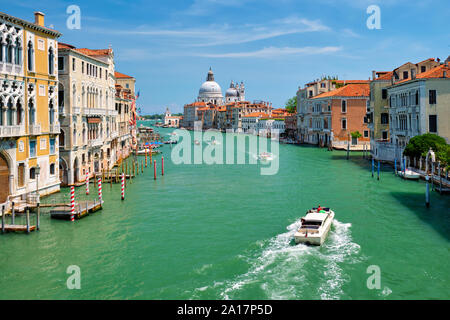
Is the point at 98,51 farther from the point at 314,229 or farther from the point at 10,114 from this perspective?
the point at 314,229

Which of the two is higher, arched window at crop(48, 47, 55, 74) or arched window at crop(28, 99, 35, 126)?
arched window at crop(48, 47, 55, 74)

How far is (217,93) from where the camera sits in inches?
6604

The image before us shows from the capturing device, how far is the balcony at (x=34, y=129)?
1873 cm

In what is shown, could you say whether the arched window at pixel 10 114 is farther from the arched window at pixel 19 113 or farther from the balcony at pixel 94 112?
the balcony at pixel 94 112

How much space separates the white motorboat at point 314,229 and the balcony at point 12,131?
1149cm

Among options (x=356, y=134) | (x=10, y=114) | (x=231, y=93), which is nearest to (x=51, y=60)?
(x=10, y=114)

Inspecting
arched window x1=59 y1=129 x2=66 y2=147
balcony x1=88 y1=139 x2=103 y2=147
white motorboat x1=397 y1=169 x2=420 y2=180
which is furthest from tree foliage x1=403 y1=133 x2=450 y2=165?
arched window x1=59 y1=129 x2=66 y2=147

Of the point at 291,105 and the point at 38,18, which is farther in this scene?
the point at 291,105

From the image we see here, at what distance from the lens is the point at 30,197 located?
18.2m

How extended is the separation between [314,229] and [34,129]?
1261 cm

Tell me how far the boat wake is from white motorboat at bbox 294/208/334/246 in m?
0.23

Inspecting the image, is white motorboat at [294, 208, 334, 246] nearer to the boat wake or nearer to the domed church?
the boat wake

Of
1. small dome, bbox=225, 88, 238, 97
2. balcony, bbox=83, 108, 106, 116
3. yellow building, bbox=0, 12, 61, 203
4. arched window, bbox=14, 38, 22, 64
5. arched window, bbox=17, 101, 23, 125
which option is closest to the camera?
yellow building, bbox=0, 12, 61, 203

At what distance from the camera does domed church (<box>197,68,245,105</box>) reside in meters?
164
